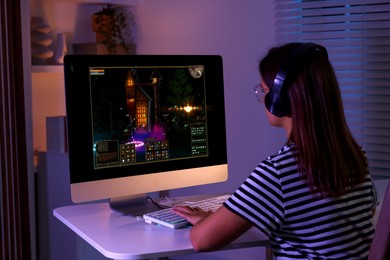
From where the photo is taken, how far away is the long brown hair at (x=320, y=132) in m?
1.61

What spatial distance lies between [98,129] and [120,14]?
2.10 m

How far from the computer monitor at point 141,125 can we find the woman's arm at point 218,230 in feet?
1.47

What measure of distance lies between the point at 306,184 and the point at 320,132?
0.14 m

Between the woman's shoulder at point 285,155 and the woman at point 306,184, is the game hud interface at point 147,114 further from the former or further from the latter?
the woman's shoulder at point 285,155

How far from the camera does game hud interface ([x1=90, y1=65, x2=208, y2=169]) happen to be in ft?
6.74

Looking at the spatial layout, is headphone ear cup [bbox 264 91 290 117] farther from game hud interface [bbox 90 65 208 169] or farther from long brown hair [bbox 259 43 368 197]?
game hud interface [bbox 90 65 208 169]

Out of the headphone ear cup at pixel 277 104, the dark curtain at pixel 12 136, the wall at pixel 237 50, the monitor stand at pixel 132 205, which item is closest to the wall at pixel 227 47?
the wall at pixel 237 50

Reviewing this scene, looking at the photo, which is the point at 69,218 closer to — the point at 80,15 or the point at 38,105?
the point at 38,105

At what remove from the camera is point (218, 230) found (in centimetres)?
167

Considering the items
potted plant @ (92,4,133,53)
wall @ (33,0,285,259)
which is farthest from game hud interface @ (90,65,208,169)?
potted plant @ (92,4,133,53)

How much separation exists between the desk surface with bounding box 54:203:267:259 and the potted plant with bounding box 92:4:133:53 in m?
1.93

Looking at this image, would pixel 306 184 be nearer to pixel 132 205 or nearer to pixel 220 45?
pixel 132 205

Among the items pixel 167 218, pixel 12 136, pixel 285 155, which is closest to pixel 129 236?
pixel 167 218

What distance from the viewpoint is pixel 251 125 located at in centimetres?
345
